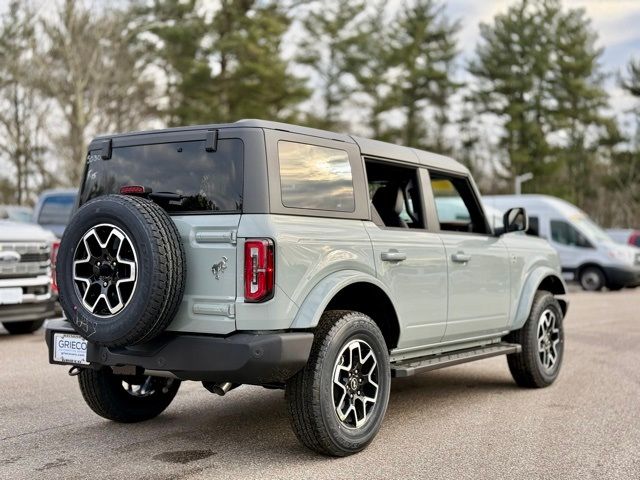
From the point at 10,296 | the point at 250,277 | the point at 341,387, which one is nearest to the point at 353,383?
the point at 341,387

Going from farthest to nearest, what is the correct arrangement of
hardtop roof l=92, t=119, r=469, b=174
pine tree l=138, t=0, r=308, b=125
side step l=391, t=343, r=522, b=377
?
pine tree l=138, t=0, r=308, b=125, side step l=391, t=343, r=522, b=377, hardtop roof l=92, t=119, r=469, b=174

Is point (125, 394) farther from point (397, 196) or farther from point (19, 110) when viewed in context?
point (19, 110)

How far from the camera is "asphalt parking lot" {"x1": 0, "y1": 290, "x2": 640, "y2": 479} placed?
4.72 metres

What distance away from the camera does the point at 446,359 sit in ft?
19.9

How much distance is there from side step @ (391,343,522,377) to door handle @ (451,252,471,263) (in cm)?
71

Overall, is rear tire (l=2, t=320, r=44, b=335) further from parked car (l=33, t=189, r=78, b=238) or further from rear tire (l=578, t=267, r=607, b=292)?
rear tire (l=578, t=267, r=607, b=292)

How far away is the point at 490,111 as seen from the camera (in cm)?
4888

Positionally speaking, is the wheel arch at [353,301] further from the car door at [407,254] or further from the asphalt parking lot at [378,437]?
the asphalt parking lot at [378,437]

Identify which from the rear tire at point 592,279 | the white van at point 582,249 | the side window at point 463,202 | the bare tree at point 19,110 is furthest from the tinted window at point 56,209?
the bare tree at point 19,110

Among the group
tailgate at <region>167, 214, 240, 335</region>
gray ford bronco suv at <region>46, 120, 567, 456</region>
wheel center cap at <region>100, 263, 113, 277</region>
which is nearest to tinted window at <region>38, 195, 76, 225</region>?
gray ford bronco suv at <region>46, 120, 567, 456</region>

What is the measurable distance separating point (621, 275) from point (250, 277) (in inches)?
717

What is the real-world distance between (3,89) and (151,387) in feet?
88.5

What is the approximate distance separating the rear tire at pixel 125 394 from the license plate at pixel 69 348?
0.32 metres

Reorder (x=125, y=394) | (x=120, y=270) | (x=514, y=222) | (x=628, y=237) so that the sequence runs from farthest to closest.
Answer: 1. (x=628, y=237)
2. (x=514, y=222)
3. (x=125, y=394)
4. (x=120, y=270)
